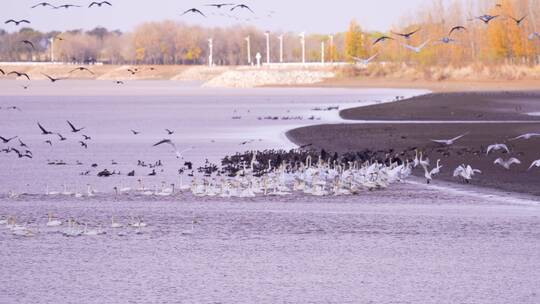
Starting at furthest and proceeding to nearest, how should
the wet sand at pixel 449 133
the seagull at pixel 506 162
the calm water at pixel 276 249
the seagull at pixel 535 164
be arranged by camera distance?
the wet sand at pixel 449 133, the seagull at pixel 506 162, the seagull at pixel 535 164, the calm water at pixel 276 249

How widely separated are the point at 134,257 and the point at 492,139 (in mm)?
23154

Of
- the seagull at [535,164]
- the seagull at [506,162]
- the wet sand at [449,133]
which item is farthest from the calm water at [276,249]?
the wet sand at [449,133]

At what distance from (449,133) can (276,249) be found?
2483 cm

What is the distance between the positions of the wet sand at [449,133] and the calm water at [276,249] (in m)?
3.05

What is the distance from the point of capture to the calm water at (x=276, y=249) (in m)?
16.0

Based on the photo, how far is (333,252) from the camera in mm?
19156

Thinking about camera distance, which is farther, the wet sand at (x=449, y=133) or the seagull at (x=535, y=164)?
the wet sand at (x=449, y=133)

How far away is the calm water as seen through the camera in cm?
1603

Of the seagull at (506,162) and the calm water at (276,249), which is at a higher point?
the seagull at (506,162)

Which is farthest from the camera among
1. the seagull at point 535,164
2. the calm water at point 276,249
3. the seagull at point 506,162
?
the seagull at point 506,162

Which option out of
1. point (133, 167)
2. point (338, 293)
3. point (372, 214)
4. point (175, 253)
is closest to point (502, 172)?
point (372, 214)

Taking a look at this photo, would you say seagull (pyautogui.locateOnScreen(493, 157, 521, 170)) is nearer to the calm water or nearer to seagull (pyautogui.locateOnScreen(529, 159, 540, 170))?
seagull (pyautogui.locateOnScreen(529, 159, 540, 170))

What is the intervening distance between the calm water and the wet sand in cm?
305

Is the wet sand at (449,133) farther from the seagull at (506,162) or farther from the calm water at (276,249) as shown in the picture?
the calm water at (276,249)
